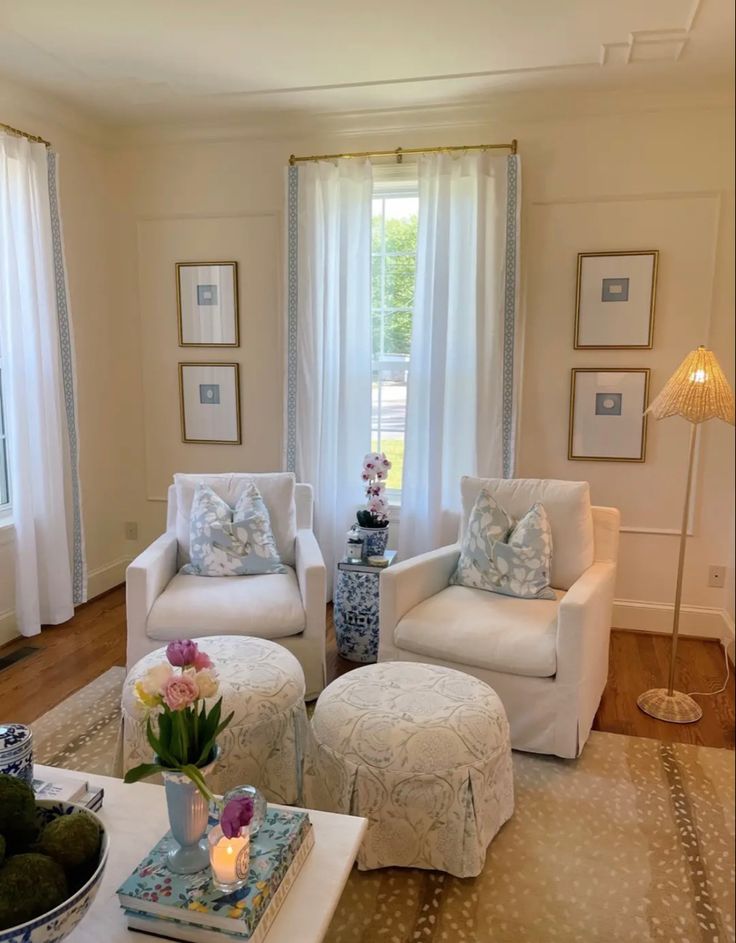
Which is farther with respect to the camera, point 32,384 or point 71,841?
point 32,384

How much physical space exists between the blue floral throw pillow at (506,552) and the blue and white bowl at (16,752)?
68.2 inches

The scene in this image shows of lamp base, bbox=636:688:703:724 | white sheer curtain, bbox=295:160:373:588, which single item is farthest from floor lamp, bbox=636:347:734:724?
white sheer curtain, bbox=295:160:373:588

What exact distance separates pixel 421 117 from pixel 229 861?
10.9 ft

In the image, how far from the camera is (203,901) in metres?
1.27

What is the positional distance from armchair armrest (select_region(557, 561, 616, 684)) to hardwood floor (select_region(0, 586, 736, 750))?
0.38 m

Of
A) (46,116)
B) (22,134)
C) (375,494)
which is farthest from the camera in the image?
(46,116)

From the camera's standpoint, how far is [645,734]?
2570mm

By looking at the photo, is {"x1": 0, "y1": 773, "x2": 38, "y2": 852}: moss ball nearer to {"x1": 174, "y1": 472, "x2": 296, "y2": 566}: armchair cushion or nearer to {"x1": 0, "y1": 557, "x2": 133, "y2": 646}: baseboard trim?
{"x1": 174, "y1": 472, "x2": 296, "y2": 566}: armchair cushion

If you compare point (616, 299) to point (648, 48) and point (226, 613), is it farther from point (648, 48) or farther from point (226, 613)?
point (226, 613)

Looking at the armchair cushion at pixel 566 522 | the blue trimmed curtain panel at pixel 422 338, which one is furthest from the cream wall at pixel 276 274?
the armchair cushion at pixel 566 522

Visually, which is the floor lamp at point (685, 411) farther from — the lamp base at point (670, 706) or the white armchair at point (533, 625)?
the white armchair at point (533, 625)

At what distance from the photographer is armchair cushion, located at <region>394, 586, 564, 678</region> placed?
7.72ft

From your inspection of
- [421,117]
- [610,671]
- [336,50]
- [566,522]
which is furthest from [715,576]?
[336,50]

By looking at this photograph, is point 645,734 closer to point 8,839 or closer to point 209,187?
point 8,839
